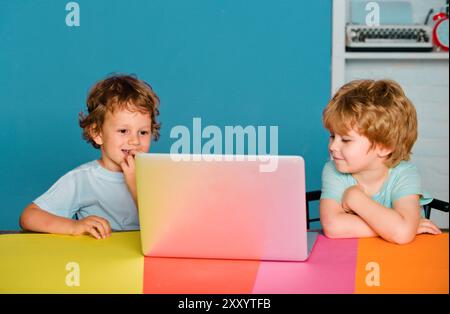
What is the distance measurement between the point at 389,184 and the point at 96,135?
0.83 meters

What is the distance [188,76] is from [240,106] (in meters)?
0.29

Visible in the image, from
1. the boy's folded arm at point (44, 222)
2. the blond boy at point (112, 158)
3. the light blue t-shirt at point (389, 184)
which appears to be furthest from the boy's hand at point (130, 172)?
the light blue t-shirt at point (389, 184)

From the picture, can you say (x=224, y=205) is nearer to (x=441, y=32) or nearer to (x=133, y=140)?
(x=133, y=140)

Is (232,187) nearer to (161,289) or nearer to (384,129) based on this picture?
(161,289)

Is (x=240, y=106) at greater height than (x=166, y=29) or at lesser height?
lesser

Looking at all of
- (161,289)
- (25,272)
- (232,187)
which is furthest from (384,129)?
(25,272)

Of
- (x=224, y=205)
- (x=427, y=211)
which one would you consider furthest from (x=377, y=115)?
(x=224, y=205)

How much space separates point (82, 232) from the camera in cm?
148

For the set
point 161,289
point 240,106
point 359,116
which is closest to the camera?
point 161,289

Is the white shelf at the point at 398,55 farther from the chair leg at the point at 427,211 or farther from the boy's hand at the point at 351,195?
the boy's hand at the point at 351,195

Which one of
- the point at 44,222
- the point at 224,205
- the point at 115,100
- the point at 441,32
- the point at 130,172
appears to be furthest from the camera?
the point at 441,32

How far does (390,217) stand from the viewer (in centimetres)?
139

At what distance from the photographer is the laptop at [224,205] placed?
3.69 feet

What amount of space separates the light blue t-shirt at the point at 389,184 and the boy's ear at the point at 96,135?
663 millimetres
